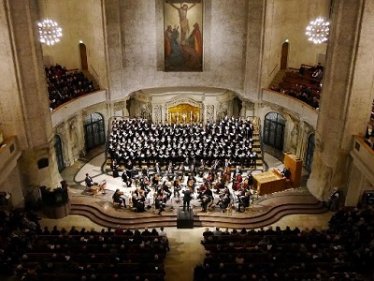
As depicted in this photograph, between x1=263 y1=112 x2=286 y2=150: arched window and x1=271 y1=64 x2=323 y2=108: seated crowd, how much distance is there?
7.35ft

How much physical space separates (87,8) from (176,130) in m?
9.34

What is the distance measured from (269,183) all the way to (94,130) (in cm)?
1262

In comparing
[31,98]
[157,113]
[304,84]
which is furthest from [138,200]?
[304,84]

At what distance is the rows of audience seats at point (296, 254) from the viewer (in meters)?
14.4

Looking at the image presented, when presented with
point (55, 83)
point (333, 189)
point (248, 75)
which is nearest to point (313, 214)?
point (333, 189)

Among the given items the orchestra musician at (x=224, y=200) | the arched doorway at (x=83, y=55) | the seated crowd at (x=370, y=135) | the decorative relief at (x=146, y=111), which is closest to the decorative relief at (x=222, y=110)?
the decorative relief at (x=146, y=111)

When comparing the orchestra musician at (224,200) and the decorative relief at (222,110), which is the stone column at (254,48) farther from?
the orchestra musician at (224,200)

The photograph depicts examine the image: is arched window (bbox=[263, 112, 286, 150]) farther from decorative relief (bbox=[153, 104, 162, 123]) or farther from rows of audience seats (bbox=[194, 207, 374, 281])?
rows of audience seats (bbox=[194, 207, 374, 281])

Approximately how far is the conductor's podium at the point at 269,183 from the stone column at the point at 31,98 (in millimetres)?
10447

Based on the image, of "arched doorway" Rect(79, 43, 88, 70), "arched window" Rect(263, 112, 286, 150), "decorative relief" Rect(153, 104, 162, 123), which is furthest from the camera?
"decorative relief" Rect(153, 104, 162, 123)

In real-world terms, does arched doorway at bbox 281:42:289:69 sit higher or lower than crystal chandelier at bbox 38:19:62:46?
lower

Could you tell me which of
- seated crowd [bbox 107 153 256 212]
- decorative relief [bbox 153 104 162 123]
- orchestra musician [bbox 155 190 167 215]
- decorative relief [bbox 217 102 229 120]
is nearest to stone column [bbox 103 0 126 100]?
decorative relief [bbox 153 104 162 123]

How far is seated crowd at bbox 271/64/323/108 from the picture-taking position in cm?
2453

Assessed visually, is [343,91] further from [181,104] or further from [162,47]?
[162,47]
